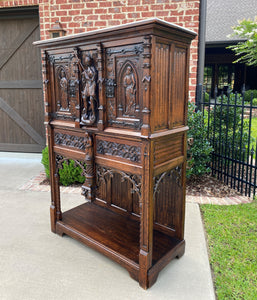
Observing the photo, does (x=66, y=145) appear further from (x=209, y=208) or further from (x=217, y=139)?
(x=217, y=139)

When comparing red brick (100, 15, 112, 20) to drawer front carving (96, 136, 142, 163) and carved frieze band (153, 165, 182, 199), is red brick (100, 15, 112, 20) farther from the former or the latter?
carved frieze band (153, 165, 182, 199)

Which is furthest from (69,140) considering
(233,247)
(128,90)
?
(233,247)

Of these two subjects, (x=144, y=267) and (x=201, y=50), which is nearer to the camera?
(x=144, y=267)

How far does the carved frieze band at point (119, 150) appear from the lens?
A: 2.09 meters

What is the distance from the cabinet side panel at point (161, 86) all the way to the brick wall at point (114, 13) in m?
2.56

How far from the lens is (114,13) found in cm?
443

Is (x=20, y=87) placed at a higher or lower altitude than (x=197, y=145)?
higher

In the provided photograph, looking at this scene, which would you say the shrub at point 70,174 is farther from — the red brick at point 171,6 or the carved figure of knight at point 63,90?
the red brick at point 171,6

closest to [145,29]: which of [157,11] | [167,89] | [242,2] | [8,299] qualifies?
[167,89]

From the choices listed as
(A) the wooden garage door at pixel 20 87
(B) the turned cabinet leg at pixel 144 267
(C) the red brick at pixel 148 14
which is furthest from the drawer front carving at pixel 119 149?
(A) the wooden garage door at pixel 20 87

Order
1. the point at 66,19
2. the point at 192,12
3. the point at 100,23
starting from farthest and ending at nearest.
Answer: the point at 66,19
the point at 100,23
the point at 192,12

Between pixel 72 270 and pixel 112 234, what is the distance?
0.50 m

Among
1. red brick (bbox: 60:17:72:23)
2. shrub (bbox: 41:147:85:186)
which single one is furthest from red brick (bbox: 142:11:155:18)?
shrub (bbox: 41:147:85:186)

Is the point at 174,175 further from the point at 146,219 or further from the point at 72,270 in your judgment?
the point at 72,270
